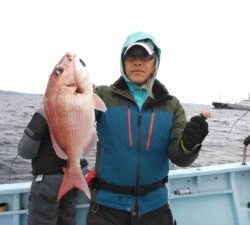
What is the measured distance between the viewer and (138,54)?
3.33 meters

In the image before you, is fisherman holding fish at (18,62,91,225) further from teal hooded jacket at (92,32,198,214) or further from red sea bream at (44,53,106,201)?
red sea bream at (44,53,106,201)

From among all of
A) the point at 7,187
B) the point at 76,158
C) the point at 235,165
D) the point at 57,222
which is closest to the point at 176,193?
the point at 235,165

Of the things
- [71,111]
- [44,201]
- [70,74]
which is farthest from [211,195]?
[70,74]

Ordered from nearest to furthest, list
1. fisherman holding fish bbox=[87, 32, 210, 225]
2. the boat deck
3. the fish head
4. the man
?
1. the fish head
2. fisherman holding fish bbox=[87, 32, 210, 225]
3. the man
4. the boat deck

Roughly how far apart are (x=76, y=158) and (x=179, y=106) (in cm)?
118

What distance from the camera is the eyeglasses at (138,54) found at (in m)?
3.32

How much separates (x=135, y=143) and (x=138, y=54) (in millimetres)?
733

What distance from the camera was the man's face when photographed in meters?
3.33

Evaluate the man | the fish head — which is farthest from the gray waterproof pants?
the fish head

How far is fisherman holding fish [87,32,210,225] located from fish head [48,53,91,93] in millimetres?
714

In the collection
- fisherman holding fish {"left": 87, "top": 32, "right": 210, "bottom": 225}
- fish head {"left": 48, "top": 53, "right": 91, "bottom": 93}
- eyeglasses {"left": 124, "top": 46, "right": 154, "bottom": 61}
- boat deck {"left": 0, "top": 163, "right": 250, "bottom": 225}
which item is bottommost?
boat deck {"left": 0, "top": 163, "right": 250, "bottom": 225}

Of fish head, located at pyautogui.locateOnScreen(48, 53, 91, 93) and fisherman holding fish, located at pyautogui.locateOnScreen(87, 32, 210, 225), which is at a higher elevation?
fish head, located at pyautogui.locateOnScreen(48, 53, 91, 93)

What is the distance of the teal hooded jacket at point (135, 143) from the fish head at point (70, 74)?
709 millimetres

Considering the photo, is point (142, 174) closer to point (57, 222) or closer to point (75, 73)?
point (75, 73)
